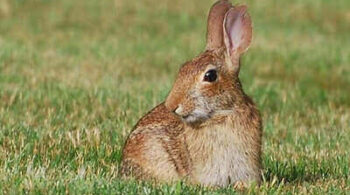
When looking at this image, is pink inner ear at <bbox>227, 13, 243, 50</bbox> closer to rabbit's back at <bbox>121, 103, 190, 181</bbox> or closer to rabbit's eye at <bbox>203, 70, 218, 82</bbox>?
rabbit's eye at <bbox>203, 70, 218, 82</bbox>

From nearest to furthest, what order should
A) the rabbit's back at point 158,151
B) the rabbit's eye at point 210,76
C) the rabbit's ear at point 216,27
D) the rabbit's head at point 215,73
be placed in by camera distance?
1. the rabbit's head at point 215,73
2. the rabbit's eye at point 210,76
3. the rabbit's back at point 158,151
4. the rabbit's ear at point 216,27

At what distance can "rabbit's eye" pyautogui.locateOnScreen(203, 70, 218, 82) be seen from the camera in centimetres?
612

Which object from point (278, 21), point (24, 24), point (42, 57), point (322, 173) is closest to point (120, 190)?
point (322, 173)

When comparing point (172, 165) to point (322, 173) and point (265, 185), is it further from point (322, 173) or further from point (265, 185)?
point (322, 173)

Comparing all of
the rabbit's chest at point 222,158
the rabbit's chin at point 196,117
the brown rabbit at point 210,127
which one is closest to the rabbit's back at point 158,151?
the brown rabbit at point 210,127

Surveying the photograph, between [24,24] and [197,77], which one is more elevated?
[197,77]

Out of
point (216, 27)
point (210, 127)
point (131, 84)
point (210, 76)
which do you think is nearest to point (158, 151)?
point (210, 127)

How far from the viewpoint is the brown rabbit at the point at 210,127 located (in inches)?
239

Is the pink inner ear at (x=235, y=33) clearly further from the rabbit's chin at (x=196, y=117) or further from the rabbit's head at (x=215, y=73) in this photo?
the rabbit's chin at (x=196, y=117)

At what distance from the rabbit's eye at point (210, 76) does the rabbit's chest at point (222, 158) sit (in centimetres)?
33

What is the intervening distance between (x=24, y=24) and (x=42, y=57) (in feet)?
11.0

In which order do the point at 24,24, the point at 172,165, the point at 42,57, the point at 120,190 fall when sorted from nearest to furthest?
the point at 120,190 < the point at 172,165 < the point at 42,57 < the point at 24,24

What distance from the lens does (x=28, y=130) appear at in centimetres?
802

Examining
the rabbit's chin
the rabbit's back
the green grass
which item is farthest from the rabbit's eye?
the green grass
